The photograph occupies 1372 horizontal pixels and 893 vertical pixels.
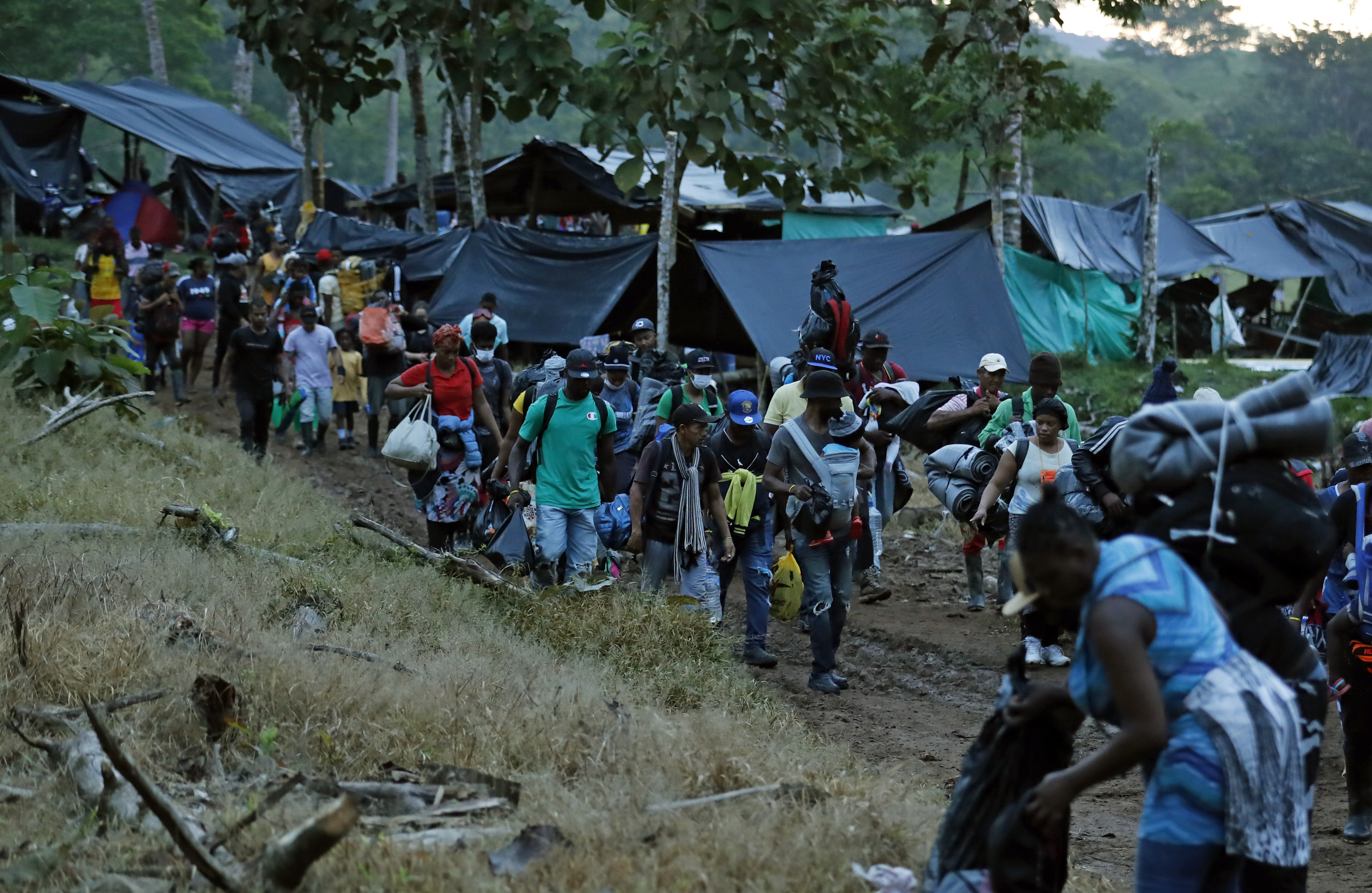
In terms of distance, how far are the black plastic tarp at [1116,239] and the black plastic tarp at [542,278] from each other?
8777mm

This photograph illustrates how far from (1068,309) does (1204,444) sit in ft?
63.8

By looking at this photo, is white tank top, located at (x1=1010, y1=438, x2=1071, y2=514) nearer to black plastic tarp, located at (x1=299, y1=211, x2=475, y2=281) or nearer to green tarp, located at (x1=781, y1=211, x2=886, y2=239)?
black plastic tarp, located at (x1=299, y1=211, x2=475, y2=281)

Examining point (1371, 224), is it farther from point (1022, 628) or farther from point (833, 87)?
point (1022, 628)

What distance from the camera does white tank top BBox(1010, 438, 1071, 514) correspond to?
318 inches

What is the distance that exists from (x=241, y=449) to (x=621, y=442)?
178 inches

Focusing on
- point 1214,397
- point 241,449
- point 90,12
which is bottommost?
point 241,449

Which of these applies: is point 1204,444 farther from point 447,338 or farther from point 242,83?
point 242,83

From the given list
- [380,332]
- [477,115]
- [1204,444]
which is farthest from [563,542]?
[477,115]

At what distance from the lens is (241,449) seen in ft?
41.9

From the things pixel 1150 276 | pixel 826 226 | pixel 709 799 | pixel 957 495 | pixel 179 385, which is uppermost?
pixel 826 226

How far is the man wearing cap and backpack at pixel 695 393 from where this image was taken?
9.34 meters

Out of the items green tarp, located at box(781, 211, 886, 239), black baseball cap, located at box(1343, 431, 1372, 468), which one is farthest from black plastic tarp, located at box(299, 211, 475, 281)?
black baseball cap, located at box(1343, 431, 1372, 468)

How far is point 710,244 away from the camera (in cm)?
1477

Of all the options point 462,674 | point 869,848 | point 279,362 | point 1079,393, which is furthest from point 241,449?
point 1079,393
